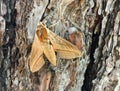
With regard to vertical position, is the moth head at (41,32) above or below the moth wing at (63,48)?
above

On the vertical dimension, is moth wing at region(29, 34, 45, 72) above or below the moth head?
below

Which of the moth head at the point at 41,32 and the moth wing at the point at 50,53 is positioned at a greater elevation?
the moth head at the point at 41,32

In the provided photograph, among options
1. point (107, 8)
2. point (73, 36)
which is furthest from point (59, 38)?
point (107, 8)
